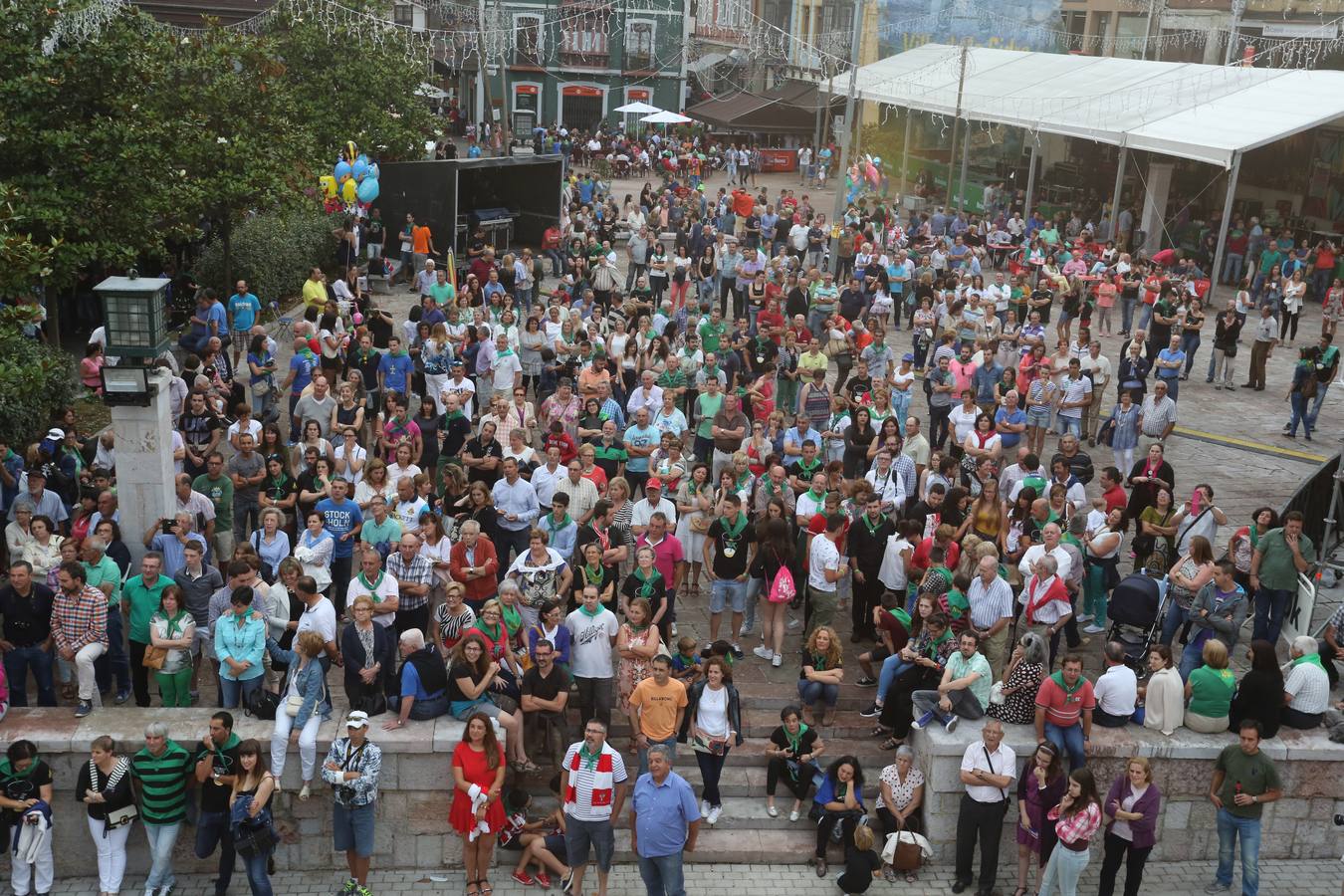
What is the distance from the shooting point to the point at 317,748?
30.0 feet

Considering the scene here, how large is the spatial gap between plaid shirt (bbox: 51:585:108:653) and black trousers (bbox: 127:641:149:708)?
33cm

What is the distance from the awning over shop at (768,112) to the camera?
43.6 m

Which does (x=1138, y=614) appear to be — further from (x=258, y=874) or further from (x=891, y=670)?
(x=258, y=874)

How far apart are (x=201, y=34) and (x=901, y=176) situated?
24.1 m

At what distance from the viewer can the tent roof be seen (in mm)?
26297

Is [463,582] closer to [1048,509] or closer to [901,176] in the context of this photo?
[1048,509]

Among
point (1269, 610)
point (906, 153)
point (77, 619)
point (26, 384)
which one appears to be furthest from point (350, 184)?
point (906, 153)

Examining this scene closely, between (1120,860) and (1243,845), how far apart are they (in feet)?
3.06

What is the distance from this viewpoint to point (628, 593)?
10.5 m

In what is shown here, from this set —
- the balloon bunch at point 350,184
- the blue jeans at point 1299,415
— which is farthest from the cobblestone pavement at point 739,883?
the balloon bunch at point 350,184

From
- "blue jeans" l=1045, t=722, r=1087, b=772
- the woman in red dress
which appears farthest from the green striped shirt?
"blue jeans" l=1045, t=722, r=1087, b=772

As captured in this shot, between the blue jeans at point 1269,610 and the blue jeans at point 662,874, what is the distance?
5.86 metres

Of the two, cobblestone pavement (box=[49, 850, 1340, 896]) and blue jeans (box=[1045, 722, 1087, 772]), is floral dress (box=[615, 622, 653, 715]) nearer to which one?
cobblestone pavement (box=[49, 850, 1340, 896])

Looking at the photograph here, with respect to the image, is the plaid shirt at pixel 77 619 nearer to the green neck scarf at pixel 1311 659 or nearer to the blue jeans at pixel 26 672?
the blue jeans at pixel 26 672
